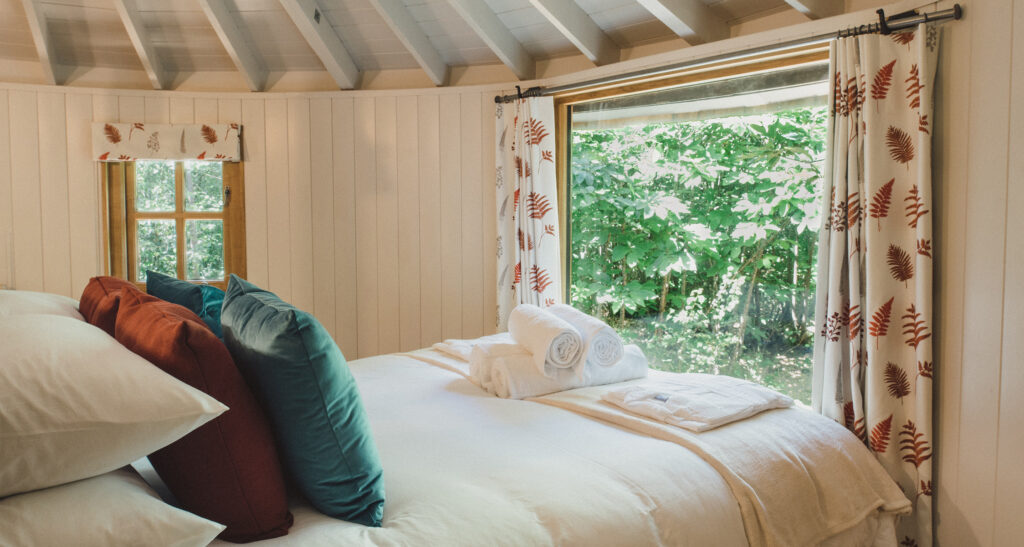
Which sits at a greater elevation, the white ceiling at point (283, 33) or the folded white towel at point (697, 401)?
the white ceiling at point (283, 33)

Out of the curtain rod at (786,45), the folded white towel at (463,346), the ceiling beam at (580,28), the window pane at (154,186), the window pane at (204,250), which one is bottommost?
the folded white towel at (463,346)

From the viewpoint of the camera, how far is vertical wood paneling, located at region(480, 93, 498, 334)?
12.7ft

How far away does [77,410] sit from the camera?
96 cm

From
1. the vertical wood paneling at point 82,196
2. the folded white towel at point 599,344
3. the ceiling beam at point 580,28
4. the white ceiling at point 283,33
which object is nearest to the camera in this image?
the folded white towel at point 599,344

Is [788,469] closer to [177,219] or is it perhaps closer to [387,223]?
[387,223]

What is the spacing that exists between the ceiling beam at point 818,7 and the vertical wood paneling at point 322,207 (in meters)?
2.69

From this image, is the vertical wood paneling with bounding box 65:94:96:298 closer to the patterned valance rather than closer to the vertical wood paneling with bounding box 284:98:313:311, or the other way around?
the patterned valance

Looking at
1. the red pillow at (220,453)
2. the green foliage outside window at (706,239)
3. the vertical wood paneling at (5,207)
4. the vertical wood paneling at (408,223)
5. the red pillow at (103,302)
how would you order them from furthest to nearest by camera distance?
the vertical wood paneling at (408,223), the vertical wood paneling at (5,207), the green foliage outside window at (706,239), the red pillow at (103,302), the red pillow at (220,453)

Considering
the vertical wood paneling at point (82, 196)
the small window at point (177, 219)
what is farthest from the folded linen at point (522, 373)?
the vertical wood paneling at point (82, 196)

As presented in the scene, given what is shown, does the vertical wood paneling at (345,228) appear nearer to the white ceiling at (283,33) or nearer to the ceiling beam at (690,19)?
the white ceiling at (283,33)

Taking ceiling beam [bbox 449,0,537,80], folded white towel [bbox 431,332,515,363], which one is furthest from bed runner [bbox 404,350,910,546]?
ceiling beam [bbox 449,0,537,80]

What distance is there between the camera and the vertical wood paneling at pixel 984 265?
75.4 inches

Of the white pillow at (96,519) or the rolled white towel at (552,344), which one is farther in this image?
the rolled white towel at (552,344)

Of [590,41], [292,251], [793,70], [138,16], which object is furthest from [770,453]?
[138,16]
